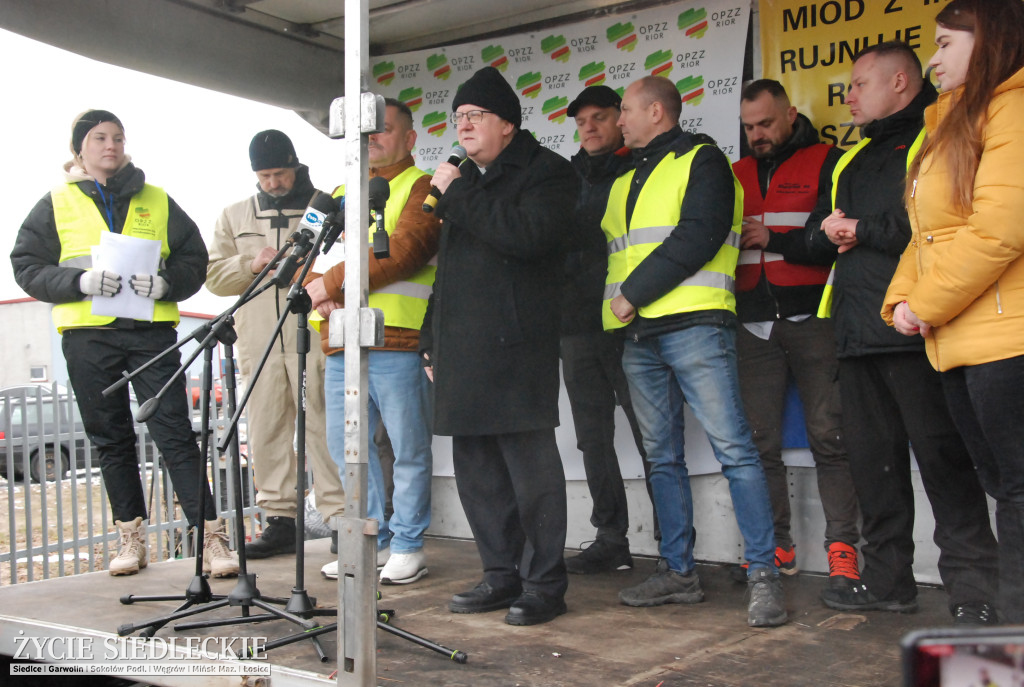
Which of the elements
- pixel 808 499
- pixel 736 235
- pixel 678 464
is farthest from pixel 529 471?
pixel 808 499

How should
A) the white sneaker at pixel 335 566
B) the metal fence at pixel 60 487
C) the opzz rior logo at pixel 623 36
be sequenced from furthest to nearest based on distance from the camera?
the metal fence at pixel 60 487
the opzz rior logo at pixel 623 36
the white sneaker at pixel 335 566

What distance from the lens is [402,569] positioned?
13.0 ft

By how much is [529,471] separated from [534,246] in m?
0.78

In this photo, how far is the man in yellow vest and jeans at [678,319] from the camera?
132 inches

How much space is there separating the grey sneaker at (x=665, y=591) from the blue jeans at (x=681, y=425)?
4cm

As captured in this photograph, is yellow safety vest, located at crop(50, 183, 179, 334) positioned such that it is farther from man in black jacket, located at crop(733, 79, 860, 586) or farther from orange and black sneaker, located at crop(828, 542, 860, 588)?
orange and black sneaker, located at crop(828, 542, 860, 588)

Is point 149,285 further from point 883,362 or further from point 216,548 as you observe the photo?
point 883,362

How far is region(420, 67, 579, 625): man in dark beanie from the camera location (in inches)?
129

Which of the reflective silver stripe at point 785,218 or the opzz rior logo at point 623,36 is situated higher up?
the opzz rior logo at point 623,36

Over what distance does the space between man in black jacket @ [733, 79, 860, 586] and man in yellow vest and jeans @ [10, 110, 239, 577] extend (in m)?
2.35

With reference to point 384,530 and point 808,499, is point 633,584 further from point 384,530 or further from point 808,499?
Answer: point 384,530

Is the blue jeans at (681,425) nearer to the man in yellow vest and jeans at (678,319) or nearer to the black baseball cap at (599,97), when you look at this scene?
the man in yellow vest and jeans at (678,319)

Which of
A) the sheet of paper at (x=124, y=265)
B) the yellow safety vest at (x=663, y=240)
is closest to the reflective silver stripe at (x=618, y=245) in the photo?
the yellow safety vest at (x=663, y=240)

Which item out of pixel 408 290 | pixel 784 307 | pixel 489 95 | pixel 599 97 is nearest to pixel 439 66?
pixel 599 97
